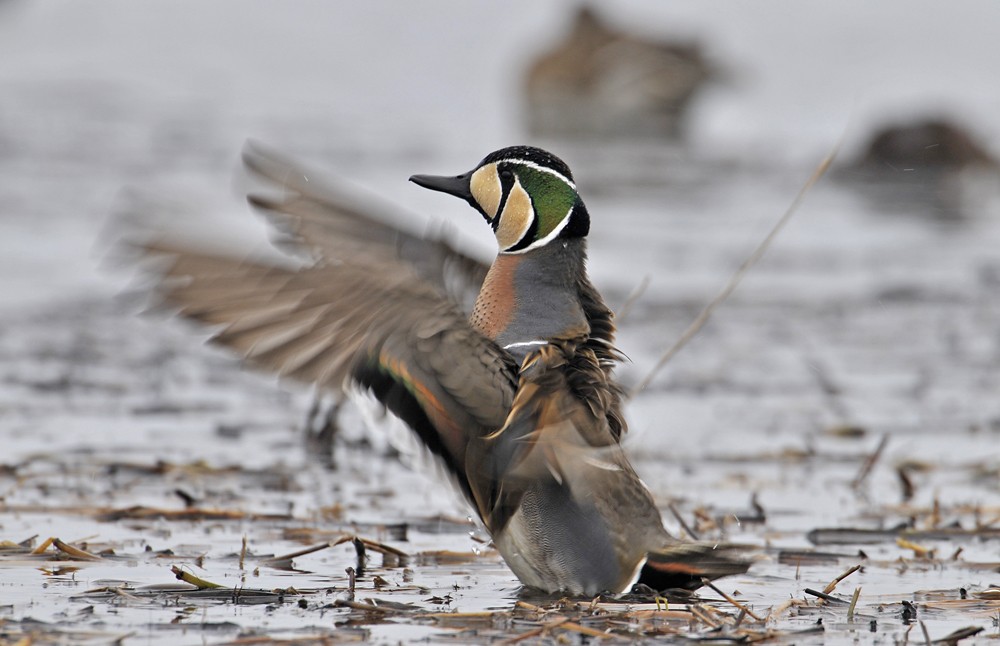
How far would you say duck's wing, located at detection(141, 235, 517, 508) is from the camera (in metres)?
3.79

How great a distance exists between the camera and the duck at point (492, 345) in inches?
149

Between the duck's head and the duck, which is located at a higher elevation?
the duck's head

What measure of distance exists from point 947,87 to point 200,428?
23797 millimetres

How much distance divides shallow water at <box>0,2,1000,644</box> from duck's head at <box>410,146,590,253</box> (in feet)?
1.99

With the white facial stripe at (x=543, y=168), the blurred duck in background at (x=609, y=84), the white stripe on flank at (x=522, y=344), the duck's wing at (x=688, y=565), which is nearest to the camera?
the duck's wing at (x=688, y=565)

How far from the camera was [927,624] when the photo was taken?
381cm

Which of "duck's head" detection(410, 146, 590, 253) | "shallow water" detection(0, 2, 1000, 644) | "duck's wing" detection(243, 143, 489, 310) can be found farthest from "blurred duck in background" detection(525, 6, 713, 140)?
"duck's wing" detection(243, 143, 489, 310)

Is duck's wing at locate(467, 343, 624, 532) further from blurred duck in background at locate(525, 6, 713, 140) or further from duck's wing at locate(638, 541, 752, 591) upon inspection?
blurred duck in background at locate(525, 6, 713, 140)

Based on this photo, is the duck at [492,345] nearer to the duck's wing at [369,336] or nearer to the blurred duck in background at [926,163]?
the duck's wing at [369,336]

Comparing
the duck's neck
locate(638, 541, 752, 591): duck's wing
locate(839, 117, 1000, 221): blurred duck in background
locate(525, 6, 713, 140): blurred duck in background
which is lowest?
locate(638, 541, 752, 591): duck's wing

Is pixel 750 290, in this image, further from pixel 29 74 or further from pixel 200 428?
pixel 29 74

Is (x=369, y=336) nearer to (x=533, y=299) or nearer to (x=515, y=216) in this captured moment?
(x=533, y=299)

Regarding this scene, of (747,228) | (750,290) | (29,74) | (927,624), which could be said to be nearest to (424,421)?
(927,624)

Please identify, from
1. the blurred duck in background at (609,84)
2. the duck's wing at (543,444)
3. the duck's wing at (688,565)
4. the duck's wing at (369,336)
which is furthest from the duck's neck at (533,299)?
the blurred duck in background at (609,84)
